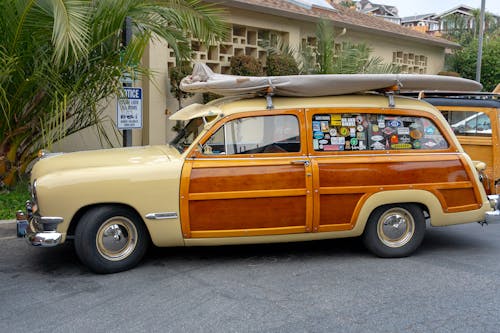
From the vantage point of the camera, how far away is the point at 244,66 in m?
13.5

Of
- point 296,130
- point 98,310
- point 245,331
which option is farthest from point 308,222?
point 98,310

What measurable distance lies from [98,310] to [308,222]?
240cm

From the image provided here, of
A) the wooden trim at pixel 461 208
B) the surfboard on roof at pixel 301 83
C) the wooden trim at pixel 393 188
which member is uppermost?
the surfboard on roof at pixel 301 83

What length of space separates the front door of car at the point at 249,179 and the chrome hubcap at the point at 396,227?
94 centimetres

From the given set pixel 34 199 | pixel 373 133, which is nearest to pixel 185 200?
pixel 34 199

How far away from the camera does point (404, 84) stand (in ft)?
21.6

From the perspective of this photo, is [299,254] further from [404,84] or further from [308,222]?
[404,84]

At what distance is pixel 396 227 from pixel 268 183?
5.40 feet

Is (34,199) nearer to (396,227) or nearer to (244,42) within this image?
(396,227)

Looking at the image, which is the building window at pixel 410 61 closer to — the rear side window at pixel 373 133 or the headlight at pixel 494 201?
the headlight at pixel 494 201

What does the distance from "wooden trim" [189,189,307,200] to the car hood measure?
19.7 inches

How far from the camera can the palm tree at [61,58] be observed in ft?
23.6

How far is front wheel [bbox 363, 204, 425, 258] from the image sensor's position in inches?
253

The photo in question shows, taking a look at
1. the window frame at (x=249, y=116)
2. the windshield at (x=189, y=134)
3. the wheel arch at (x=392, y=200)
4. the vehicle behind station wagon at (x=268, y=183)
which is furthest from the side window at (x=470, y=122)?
the windshield at (x=189, y=134)
